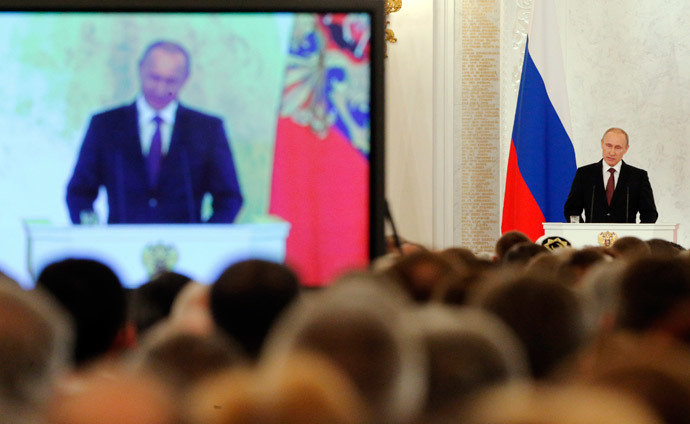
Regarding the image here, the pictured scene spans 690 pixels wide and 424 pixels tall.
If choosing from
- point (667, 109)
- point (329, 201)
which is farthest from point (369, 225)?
point (667, 109)

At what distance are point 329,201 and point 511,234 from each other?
28 centimetres

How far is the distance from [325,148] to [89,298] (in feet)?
2.62

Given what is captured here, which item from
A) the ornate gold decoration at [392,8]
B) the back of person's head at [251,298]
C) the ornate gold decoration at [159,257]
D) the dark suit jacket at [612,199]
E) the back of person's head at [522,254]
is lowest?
the dark suit jacket at [612,199]

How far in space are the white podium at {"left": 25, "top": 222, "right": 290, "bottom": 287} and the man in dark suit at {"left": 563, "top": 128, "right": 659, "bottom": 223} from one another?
5468 millimetres

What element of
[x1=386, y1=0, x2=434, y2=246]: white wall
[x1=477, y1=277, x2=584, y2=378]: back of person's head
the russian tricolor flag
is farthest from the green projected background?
[x1=386, y1=0, x2=434, y2=246]: white wall

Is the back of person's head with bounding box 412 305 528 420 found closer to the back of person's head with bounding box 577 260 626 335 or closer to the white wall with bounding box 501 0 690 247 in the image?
the back of person's head with bounding box 577 260 626 335

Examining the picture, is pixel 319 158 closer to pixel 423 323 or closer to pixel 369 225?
pixel 369 225

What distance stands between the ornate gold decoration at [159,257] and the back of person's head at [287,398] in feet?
2.82

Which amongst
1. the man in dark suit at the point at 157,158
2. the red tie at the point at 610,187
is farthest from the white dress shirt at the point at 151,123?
the red tie at the point at 610,187

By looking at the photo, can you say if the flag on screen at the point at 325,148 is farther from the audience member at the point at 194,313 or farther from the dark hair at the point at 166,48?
the audience member at the point at 194,313

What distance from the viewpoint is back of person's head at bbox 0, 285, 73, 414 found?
0.27 metres

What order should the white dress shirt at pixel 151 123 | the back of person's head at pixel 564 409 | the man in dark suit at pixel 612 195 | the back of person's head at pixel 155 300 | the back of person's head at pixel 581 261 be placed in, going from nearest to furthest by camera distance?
the back of person's head at pixel 564 409 < the back of person's head at pixel 155 300 < the back of person's head at pixel 581 261 < the white dress shirt at pixel 151 123 < the man in dark suit at pixel 612 195

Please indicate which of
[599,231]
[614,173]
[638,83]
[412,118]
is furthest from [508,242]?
[638,83]

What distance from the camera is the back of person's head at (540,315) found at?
13.7 inches
